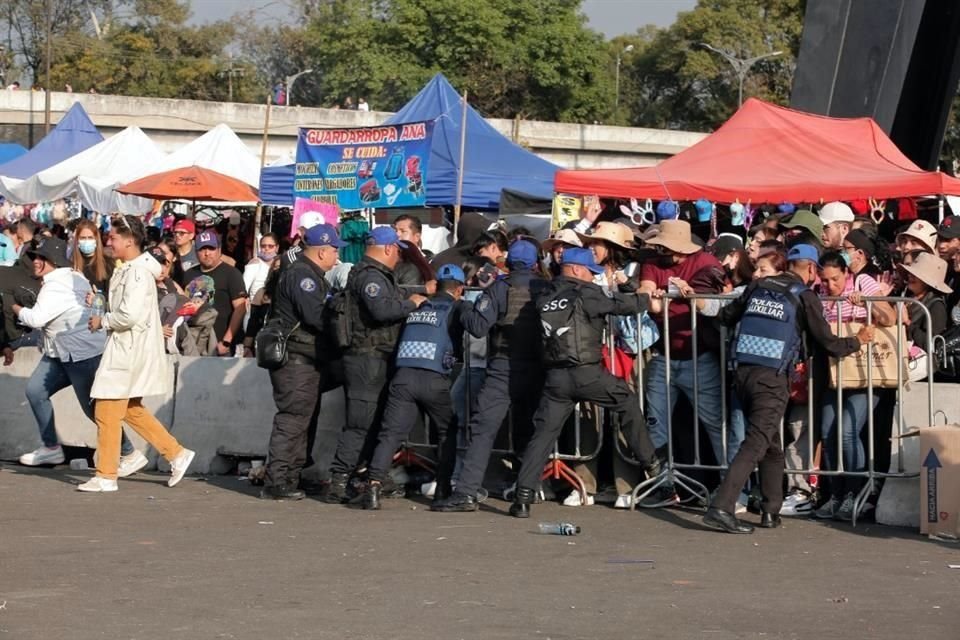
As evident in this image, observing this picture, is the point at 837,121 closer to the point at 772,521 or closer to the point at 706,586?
the point at 772,521

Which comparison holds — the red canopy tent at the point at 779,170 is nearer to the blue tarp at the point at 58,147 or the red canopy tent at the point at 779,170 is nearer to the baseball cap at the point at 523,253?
the baseball cap at the point at 523,253

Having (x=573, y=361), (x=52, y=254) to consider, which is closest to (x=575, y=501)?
(x=573, y=361)

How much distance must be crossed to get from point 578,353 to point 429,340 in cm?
110

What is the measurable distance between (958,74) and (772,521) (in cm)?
1096

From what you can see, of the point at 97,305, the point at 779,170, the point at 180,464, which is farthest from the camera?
the point at 779,170

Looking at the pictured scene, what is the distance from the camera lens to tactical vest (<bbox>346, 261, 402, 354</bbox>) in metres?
10.7

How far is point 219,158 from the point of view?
81.5ft

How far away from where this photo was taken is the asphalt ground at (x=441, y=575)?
22.6 ft

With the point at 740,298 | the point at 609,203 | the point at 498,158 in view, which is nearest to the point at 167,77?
the point at 498,158

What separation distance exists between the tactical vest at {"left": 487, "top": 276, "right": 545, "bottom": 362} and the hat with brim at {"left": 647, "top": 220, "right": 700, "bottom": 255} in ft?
3.09

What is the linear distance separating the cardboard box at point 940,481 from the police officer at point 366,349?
3438mm

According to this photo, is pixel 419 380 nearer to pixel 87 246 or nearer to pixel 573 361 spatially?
pixel 573 361

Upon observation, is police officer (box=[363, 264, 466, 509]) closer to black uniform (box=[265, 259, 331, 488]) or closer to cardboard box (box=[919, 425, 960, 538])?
black uniform (box=[265, 259, 331, 488])

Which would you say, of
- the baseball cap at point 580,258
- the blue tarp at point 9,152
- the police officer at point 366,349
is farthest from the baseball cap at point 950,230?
the blue tarp at point 9,152
